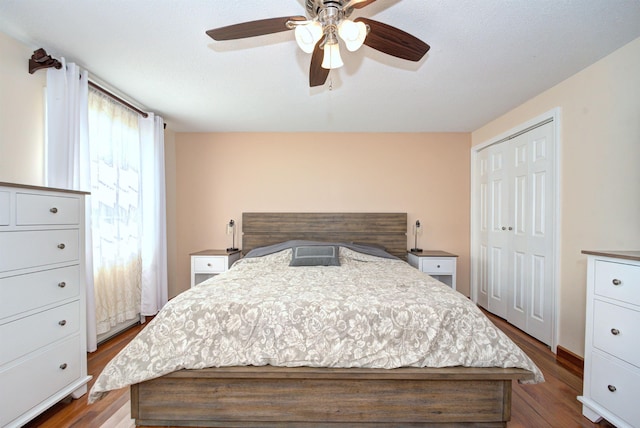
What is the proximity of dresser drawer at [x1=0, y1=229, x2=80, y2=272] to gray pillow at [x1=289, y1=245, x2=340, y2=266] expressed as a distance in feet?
5.74

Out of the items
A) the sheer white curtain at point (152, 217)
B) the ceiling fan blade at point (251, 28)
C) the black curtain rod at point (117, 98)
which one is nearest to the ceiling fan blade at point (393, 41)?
the ceiling fan blade at point (251, 28)

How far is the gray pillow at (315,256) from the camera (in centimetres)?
283

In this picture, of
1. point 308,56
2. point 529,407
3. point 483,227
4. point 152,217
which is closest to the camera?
point 529,407

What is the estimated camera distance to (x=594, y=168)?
82.8 inches

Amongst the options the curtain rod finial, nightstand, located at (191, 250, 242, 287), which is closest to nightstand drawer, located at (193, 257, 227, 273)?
nightstand, located at (191, 250, 242, 287)

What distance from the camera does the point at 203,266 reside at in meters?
3.33

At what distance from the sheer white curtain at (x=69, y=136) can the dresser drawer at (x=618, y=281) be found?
3.51m

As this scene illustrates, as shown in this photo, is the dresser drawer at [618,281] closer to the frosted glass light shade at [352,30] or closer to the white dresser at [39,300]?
the frosted glass light shade at [352,30]

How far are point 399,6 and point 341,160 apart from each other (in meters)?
2.27

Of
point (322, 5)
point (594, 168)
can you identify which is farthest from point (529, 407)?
point (322, 5)

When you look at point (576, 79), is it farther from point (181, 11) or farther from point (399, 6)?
point (181, 11)

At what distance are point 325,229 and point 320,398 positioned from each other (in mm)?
2268

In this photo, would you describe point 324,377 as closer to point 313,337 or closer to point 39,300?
point 313,337

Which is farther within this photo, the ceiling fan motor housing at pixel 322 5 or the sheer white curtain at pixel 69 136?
the sheer white curtain at pixel 69 136
